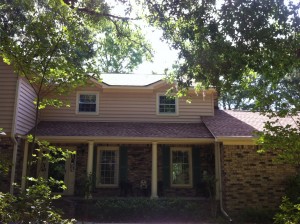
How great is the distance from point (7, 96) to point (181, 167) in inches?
296

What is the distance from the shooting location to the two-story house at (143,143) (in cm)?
1180

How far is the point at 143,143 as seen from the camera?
13.7m

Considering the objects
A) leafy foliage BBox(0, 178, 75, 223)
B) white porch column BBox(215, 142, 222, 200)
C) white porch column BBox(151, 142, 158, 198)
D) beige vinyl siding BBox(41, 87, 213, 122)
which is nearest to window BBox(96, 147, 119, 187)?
beige vinyl siding BBox(41, 87, 213, 122)

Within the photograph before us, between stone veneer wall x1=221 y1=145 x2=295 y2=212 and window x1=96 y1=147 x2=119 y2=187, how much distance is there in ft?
15.3

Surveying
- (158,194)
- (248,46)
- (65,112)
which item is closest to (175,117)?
(158,194)

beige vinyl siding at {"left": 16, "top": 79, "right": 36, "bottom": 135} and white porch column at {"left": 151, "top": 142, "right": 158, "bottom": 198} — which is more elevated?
beige vinyl siding at {"left": 16, "top": 79, "right": 36, "bottom": 135}

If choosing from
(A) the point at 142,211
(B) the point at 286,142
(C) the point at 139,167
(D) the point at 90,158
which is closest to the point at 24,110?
(D) the point at 90,158

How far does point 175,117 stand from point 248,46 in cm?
798

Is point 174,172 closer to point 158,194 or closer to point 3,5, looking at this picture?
point 158,194

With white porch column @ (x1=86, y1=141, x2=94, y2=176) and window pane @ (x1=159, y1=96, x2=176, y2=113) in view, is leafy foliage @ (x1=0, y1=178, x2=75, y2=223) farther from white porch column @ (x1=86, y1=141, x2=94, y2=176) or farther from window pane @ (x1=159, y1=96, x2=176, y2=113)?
window pane @ (x1=159, y1=96, x2=176, y2=113)

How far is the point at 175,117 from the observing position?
15188 mm

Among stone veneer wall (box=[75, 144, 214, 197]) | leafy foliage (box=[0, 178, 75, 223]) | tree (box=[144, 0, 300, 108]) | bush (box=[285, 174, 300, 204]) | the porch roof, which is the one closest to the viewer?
leafy foliage (box=[0, 178, 75, 223])

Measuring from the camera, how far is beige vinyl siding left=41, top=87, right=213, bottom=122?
49.0ft

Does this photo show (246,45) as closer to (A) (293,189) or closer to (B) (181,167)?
(A) (293,189)
